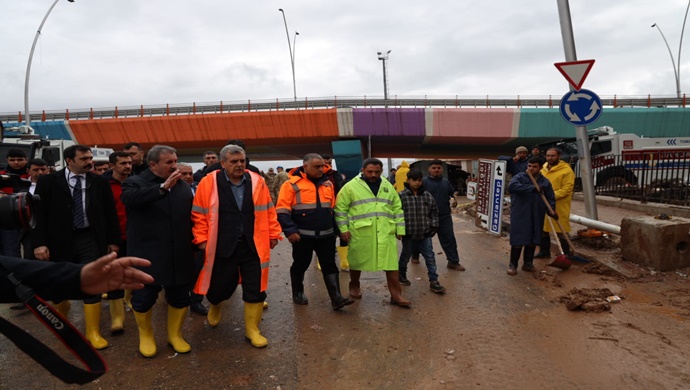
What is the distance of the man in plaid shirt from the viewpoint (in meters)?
5.66

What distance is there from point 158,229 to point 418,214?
10.7 feet

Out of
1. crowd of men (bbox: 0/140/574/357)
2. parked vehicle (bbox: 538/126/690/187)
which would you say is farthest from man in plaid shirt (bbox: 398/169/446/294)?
parked vehicle (bbox: 538/126/690/187)

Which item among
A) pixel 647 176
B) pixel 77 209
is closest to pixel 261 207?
pixel 77 209

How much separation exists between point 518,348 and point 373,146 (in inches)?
1184

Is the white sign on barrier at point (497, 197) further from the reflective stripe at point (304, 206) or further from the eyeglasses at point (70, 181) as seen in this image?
the eyeglasses at point (70, 181)

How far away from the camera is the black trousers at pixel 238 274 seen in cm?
383

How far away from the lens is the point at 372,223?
16.1 ft

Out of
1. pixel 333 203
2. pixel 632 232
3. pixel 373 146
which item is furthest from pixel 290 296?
pixel 373 146

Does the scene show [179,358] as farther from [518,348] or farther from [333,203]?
[518,348]

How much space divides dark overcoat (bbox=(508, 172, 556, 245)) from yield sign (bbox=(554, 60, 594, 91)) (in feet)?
5.51

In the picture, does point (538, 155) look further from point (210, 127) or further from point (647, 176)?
point (210, 127)

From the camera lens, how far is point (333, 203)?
510cm


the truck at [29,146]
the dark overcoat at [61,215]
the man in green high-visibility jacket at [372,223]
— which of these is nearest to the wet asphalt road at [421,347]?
the man in green high-visibility jacket at [372,223]

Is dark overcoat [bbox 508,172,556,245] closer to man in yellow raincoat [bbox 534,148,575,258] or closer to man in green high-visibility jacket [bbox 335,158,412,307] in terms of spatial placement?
man in yellow raincoat [bbox 534,148,575,258]
